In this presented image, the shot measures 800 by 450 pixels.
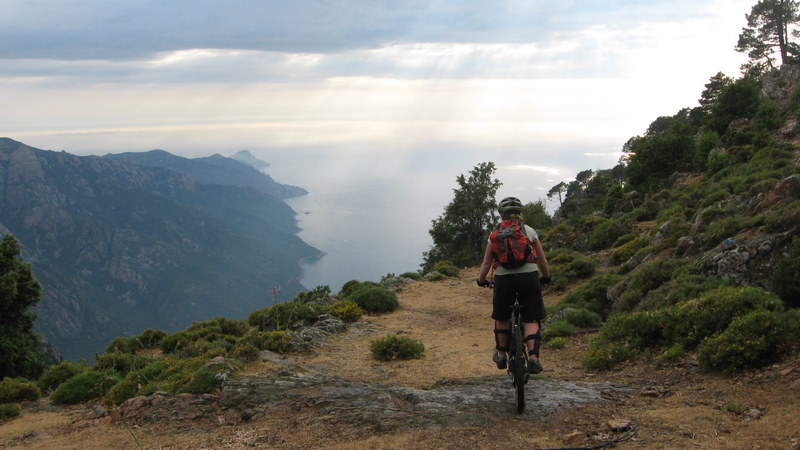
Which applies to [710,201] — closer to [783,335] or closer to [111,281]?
[783,335]

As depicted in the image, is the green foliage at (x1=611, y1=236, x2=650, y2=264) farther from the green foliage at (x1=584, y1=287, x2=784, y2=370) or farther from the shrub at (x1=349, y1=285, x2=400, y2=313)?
the green foliage at (x1=584, y1=287, x2=784, y2=370)

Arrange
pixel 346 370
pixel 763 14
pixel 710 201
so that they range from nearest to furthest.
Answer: pixel 346 370 < pixel 710 201 < pixel 763 14

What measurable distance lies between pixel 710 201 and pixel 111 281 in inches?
8728

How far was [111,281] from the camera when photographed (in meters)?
197

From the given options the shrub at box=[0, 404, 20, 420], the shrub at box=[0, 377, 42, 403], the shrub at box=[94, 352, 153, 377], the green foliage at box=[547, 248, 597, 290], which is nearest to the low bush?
the shrub at box=[94, 352, 153, 377]

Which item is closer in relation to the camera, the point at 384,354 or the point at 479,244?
the point at 384,354

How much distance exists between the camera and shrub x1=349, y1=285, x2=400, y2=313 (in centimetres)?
1625

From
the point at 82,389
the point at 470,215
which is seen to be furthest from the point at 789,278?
the point at 470,215

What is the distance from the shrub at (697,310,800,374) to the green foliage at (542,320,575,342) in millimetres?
4463

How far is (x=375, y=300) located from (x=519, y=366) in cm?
1091

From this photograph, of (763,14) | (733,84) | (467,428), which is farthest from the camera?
(763,14)

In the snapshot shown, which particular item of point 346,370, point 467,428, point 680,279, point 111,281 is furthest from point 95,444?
point 111,281

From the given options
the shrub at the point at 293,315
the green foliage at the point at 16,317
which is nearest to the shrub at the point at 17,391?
the shrub at the point at 293,315

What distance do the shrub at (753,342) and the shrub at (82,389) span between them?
35.3 ft
